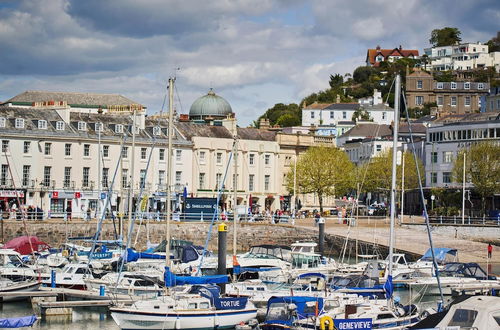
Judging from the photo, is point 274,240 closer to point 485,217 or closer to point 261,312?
point 485,217

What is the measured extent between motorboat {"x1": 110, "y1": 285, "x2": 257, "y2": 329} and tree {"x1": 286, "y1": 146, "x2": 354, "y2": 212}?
195 ft

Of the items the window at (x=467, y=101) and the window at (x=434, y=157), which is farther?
the window at (x=467, y=101)

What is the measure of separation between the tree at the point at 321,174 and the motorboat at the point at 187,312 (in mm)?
59367

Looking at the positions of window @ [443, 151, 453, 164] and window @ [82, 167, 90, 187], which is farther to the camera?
window @ [443, 151, 453, 164]

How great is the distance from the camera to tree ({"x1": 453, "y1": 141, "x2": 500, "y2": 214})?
300 ft

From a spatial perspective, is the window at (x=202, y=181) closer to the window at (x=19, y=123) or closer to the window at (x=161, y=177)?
the window at (x=161, y=177)

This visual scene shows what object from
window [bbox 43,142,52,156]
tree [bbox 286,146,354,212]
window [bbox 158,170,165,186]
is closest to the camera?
window [bbox 43,142,52,156]

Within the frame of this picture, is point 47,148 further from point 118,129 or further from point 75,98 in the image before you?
point 75,98

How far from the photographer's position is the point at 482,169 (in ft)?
301

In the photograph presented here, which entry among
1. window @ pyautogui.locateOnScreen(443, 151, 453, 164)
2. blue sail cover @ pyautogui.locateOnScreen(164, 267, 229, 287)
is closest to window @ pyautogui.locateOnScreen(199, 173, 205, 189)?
window @ pyautogui.locateOnScreen(443, 151, 453, 164)

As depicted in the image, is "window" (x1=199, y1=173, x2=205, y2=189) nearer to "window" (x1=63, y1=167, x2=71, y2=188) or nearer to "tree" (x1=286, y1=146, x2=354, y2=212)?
"tree" (x1=286, y1=146, x2=354, y2=212)

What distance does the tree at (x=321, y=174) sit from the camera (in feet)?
328

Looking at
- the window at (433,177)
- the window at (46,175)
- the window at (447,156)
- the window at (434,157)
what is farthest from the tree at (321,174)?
the window at (46,175)

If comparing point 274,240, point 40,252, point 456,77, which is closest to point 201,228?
point 274,240
